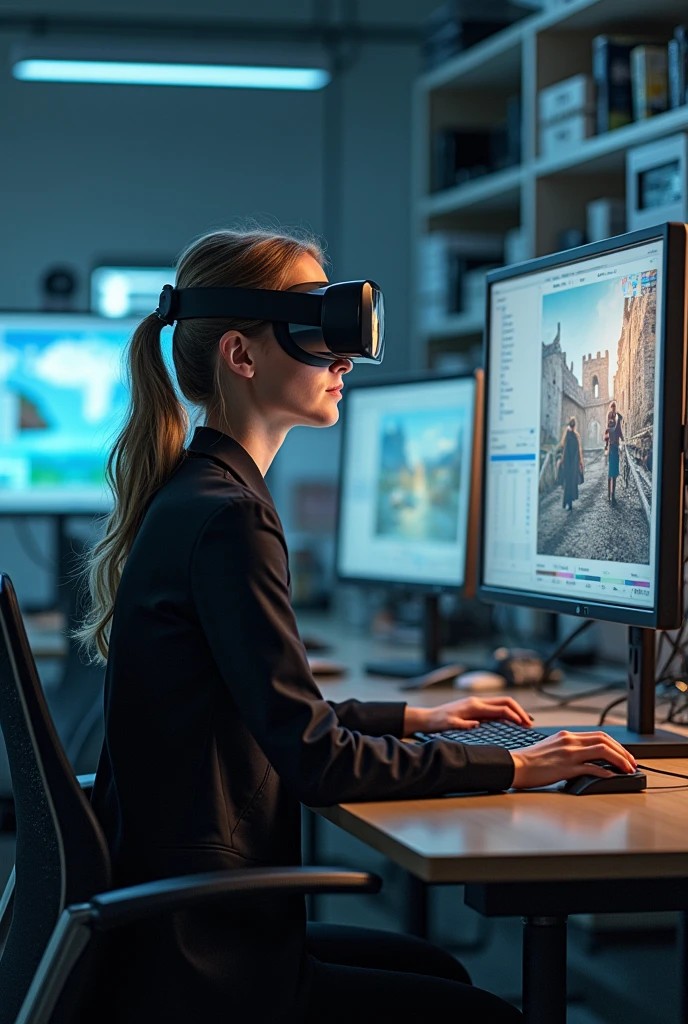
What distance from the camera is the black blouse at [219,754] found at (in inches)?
46.4

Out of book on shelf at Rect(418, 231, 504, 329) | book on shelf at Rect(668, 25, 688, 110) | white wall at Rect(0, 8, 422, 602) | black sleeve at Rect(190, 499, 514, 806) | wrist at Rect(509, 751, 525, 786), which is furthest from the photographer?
white wall at Rect(0, 8, 422, 602)

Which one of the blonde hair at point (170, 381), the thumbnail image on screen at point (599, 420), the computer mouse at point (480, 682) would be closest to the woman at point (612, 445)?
the thumbnail image on screen at point (599, 420)

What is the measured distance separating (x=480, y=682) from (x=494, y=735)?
569 millimetres

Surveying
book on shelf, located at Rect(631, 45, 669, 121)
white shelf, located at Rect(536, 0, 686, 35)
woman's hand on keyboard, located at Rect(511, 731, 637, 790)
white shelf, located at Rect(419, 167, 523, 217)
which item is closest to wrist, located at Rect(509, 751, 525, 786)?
woman's hand on keyboard, located at Rect(511, 731, 637, 790)

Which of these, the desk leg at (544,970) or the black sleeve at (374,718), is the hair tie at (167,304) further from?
the desk leg at (544,970)

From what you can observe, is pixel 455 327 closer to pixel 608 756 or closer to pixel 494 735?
pixel 494 735

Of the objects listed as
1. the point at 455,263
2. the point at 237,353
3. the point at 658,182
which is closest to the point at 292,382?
the point at 237,353

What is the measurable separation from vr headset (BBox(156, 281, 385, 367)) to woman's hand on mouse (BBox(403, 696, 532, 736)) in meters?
0.47

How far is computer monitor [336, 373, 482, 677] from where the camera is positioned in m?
2.24

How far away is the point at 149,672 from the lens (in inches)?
48.4

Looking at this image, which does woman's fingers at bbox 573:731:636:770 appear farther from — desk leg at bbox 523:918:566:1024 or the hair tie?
the hair tie

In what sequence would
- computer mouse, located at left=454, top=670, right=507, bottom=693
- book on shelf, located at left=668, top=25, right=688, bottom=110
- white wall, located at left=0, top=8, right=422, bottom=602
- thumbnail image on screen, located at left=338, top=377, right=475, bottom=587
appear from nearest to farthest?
1. computer mouse, located at left=454, top=670, right=507, bottom=693
2. thumbnail image on screen, located at left=338, top=377, right=475, bottom=587
3. book on shelf, located at left=668, top=25, right=688, bottom=110
4. white wall, located at left=0, top=8, right=422, bottom=602

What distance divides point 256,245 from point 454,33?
2.35m

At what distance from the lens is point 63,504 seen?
10.8ft
